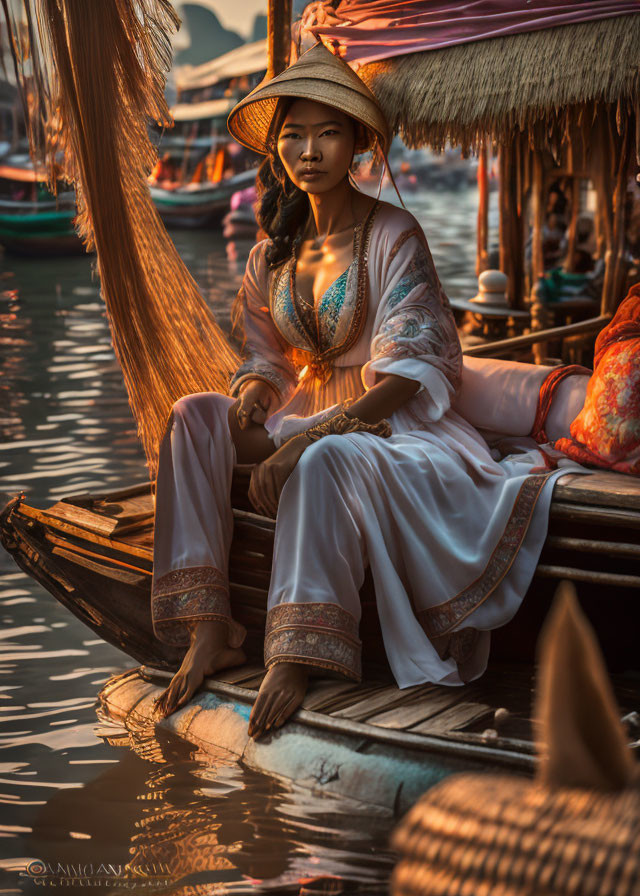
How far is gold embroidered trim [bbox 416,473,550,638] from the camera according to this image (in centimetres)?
328

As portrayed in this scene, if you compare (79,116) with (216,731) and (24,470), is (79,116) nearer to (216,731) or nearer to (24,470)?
(216,731)

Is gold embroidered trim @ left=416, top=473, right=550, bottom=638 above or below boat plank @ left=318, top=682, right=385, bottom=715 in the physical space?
above

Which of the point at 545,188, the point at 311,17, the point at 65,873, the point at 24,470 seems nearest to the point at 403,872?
the point at 65,873

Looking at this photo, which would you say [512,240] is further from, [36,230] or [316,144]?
[36,230]

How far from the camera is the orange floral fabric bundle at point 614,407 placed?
136 inches

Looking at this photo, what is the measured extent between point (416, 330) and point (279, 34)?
1.43 meters

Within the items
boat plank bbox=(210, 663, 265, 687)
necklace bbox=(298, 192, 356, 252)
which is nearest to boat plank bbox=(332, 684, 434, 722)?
boat plank bbox=(210, 663, 265, 687)

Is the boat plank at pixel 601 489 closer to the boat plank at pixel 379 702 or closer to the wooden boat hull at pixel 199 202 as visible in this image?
the boat plank at pixel 379 702

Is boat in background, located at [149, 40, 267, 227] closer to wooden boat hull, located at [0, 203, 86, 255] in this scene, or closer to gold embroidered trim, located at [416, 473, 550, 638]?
wooden boat hull, located at [0, 203, 86, 255]

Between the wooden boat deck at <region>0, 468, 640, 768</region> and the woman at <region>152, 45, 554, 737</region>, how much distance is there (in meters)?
0.07

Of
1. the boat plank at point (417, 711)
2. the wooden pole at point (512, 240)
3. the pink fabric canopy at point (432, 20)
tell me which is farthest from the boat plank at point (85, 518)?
the wooden pole at point (512, 240)

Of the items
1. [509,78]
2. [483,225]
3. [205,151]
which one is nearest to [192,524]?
[509,78]

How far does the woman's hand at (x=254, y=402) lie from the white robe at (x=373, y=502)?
1.2 inches

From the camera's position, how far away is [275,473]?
10.8 feet
